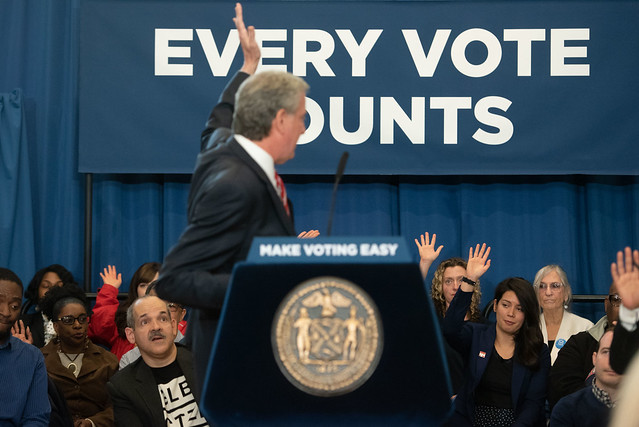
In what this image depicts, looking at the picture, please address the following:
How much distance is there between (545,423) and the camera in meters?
4.18

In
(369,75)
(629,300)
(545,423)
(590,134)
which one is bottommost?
(545,423)

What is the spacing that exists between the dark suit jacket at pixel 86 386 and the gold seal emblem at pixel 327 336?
3.08 meters

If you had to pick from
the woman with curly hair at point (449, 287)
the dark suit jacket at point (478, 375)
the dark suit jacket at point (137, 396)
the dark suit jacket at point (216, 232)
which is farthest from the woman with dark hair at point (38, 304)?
the dark suit jacket at point (216, 232)

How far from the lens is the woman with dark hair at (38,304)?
4859mm

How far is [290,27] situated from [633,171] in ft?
7.62

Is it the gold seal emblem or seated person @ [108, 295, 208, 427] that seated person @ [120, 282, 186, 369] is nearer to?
seated person @ [108, 295, 208, 427]

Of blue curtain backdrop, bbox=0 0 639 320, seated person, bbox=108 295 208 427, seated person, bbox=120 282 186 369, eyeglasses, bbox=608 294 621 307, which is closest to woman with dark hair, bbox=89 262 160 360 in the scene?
seated person, bbox=120 282 186 369

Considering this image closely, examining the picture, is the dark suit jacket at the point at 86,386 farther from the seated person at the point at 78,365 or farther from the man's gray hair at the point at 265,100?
the man's gray hair at the point at 265,100

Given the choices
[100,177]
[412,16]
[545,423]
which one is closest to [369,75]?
[412,16]

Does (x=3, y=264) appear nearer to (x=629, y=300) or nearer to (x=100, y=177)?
(x=100, y=177)

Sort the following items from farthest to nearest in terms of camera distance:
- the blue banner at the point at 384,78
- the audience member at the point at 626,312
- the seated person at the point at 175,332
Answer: the blue banner at the point at 384,78, the seated person at the point at 175,332, the audience member at the point at 626,312

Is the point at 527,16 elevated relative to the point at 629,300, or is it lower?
elevated

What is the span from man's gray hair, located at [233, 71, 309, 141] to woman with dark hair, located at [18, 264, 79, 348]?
3.42 metres

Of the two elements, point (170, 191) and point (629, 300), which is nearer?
point (629, 300)
